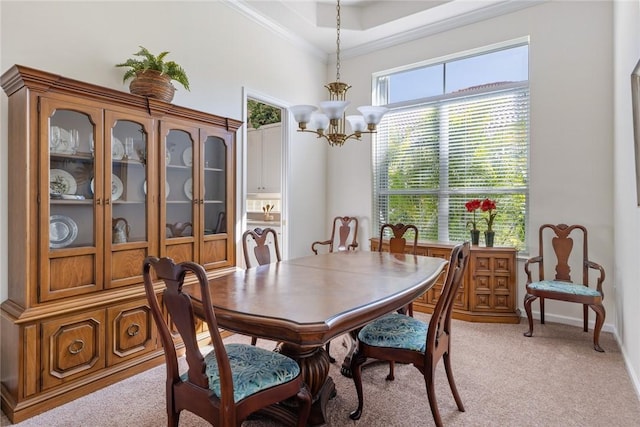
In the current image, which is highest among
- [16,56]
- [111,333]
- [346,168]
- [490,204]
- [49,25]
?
[49,25]

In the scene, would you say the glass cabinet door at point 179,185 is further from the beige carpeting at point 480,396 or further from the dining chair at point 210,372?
the dining chair at point 210,372

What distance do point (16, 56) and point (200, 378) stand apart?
2322 mm

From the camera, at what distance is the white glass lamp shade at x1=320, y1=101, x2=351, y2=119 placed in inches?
99.4

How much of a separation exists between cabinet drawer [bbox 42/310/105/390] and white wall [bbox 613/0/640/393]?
350cm

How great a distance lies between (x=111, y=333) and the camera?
240cm

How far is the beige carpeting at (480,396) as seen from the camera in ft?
6.57

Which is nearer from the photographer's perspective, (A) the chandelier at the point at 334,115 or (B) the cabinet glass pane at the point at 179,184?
(A) the chandelier at the point at 334,115

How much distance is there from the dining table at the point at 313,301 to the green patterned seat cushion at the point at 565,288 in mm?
1193

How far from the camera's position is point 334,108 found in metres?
2.54

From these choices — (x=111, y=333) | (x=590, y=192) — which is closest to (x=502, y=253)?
(x=590, y=192)

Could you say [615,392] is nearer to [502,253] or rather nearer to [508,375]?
[508,375]

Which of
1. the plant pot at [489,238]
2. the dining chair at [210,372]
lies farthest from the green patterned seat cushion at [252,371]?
the plant pot at [489,238]


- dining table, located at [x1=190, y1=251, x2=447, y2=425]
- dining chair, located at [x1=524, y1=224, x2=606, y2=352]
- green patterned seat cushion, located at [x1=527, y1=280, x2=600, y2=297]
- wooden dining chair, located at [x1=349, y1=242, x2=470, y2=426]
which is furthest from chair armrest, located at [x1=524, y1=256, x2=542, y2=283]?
wooden dining chair, located at [x1=349, y1=242, x2=470, y2=426]

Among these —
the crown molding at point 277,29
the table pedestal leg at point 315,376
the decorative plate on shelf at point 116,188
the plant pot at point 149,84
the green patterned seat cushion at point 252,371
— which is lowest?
the table pedestal leg at point 315,376
